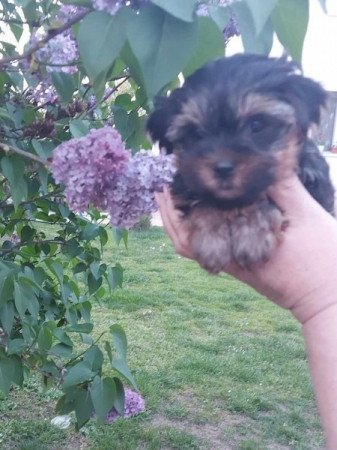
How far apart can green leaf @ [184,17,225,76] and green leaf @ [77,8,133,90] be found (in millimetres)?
148

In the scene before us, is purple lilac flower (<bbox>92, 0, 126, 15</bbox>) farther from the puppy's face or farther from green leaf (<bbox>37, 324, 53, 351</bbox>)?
green leaf (<bbox>37, 324, 53, 351</bbox>)

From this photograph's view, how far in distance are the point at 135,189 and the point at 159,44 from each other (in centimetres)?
38

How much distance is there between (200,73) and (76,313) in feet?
6.14

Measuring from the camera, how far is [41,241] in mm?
3260

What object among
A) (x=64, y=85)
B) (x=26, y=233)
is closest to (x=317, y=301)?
(x=64, y=85)

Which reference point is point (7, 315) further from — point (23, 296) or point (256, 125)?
point (256, 125)

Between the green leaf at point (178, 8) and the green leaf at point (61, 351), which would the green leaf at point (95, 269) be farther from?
the green leaf at point (178, 8)

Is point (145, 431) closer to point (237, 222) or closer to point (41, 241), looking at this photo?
point (41, 241)

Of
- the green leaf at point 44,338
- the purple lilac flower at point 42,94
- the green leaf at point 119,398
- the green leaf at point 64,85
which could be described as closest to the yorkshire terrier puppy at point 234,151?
the green leaf at point 64,85

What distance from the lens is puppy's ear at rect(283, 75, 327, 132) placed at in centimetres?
206

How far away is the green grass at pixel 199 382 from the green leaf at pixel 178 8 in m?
3.72

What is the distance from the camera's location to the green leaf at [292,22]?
4.33ft

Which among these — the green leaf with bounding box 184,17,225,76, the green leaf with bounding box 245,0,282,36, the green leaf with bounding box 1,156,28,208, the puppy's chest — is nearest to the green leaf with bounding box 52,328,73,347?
the green leaf with bounding box 1,156,28,208

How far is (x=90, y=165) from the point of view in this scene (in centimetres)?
147
